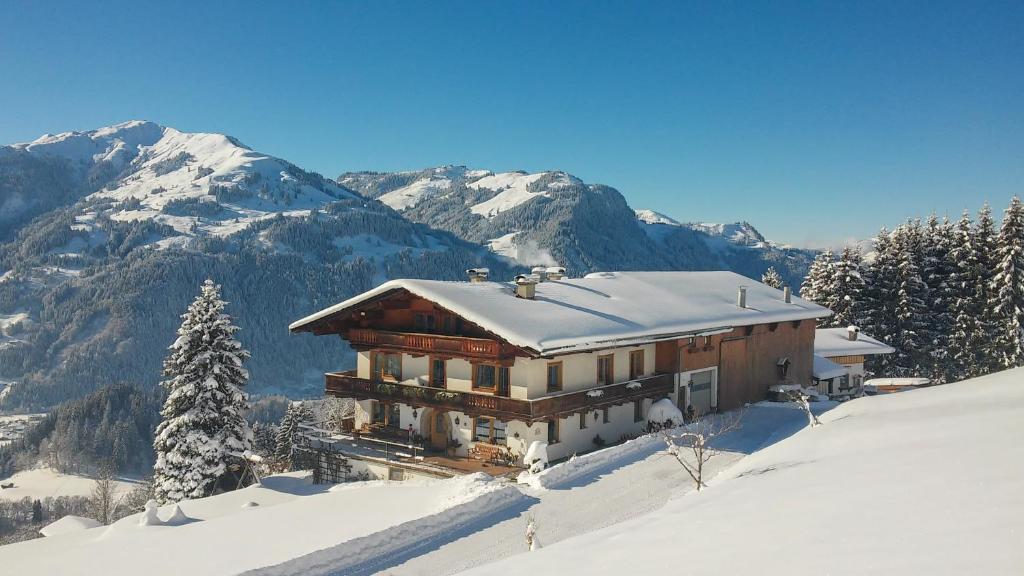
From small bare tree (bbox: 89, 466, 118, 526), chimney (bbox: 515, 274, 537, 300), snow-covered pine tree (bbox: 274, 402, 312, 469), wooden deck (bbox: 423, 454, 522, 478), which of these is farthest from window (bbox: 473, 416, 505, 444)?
snow-covered pine tree (bbox: 274, 402, 312, 469)

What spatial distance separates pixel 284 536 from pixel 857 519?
1553 cm

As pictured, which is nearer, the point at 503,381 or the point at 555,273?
the point at 503,381

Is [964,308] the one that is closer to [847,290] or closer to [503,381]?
[847,290]

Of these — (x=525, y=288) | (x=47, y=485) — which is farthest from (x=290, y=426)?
(x=47, y=485)

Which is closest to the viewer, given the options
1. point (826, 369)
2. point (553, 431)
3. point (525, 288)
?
point (553, 431)

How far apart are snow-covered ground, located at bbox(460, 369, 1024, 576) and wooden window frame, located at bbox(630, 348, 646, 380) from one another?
15.8 metres

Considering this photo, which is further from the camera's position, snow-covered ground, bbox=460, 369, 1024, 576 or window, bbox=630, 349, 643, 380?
window, bbox=630, 349, 643, 380

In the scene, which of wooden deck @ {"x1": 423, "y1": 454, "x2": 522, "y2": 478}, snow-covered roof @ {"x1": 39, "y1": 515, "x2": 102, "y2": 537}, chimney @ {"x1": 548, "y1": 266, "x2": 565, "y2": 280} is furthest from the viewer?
chimney @ {"x1": 548, "y1": 266, "x2": 565, "y2": 280}

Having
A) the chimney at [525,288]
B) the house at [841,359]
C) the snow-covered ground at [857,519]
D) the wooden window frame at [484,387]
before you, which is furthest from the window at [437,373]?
the house at [841,359]

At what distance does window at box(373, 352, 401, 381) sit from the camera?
107 ft

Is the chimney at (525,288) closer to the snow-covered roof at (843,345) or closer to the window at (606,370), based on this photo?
the window at (606,370)

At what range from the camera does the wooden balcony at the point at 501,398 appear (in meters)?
27.2

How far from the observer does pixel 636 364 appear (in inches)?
1293

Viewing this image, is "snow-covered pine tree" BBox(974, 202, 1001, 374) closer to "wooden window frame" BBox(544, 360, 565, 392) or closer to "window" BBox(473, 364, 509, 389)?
"wooden window frame" BBox(544, 360, 565, 392)
